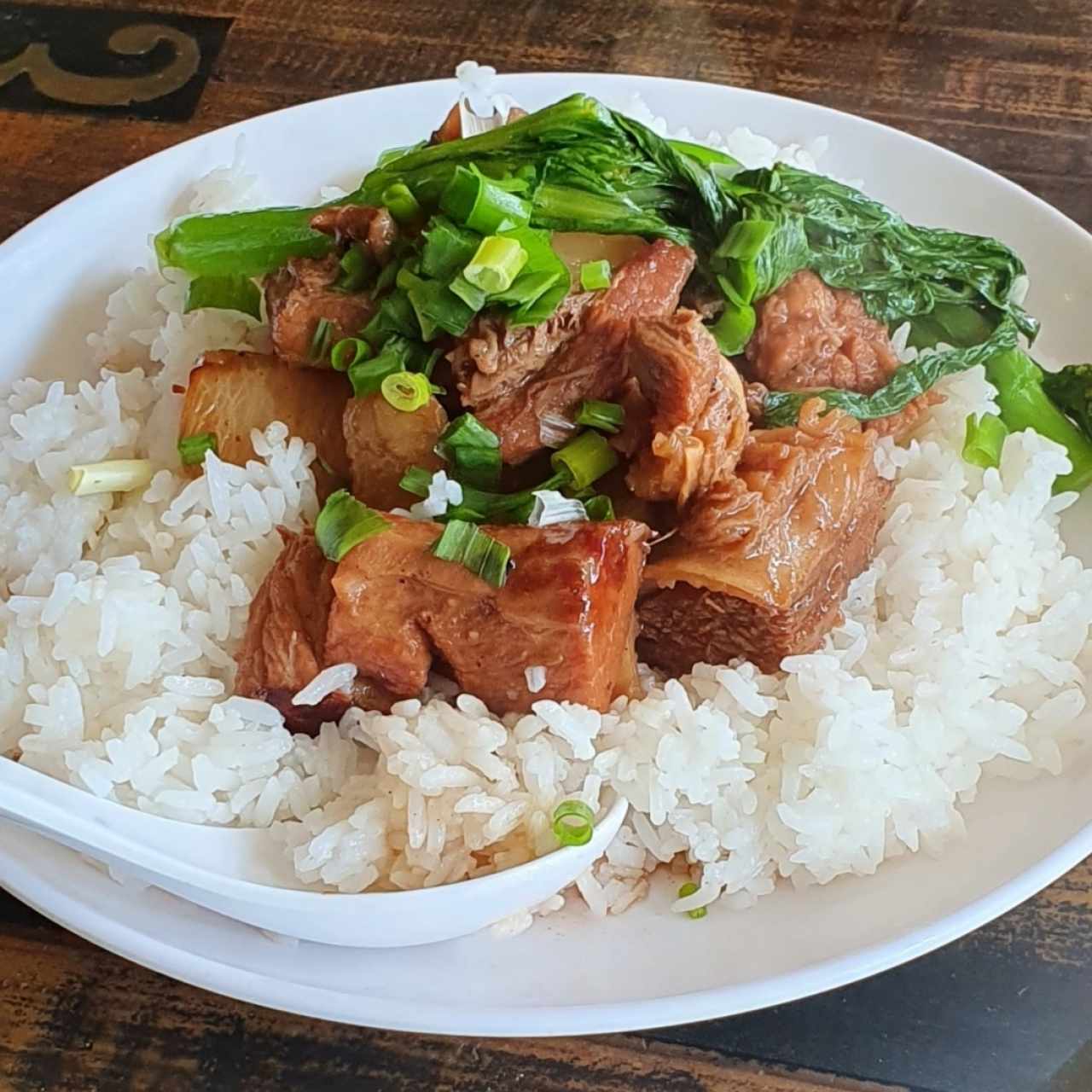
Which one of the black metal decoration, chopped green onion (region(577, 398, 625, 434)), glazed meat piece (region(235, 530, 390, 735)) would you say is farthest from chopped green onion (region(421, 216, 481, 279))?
the black metal decoration

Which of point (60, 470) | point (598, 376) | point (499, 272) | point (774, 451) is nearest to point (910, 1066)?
point (774, 451)

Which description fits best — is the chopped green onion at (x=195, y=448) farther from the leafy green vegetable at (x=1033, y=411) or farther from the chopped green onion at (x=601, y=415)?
the leafy green vegetable at (x=1033, y=411)

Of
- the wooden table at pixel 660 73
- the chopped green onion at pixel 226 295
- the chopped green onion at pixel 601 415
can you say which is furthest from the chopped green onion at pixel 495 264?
the wooden table at pixel 660 73

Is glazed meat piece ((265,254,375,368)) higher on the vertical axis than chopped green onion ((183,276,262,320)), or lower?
higher

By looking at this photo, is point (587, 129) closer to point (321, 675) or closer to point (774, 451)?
point (774, 451)

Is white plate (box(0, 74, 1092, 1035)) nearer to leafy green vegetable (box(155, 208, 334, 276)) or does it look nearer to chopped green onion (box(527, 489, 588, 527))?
chopped green onion (box(527, 489, 588, 527))

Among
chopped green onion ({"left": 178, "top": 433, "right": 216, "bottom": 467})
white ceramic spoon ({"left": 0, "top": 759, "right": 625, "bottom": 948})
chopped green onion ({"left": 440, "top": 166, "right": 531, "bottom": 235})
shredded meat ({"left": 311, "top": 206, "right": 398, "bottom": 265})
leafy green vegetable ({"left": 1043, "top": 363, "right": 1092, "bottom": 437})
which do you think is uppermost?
chopped green onion ({"left": 440, "top": 166, "right": 531, "bottom": 235})
